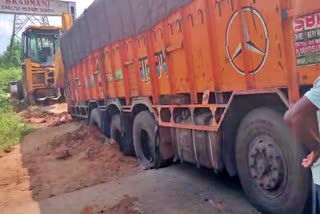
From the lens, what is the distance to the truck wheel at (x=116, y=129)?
7648 mm

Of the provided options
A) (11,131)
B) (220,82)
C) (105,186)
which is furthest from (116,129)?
(11,131)

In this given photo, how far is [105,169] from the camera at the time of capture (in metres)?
6.62

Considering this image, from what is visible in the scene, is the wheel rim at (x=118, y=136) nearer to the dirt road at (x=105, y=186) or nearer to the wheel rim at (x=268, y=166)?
the dirt road at (x=105, y=186)

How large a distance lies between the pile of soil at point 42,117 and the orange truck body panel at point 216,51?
7873mm

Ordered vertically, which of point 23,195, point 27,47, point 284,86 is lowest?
point 23,195

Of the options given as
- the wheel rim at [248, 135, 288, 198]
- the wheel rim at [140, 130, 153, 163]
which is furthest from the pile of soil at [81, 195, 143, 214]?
the wheel rim at [140, 130, 153, 163]

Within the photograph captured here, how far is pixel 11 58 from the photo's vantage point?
40.7 meters

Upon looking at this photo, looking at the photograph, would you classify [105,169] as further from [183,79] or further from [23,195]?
[183,79]

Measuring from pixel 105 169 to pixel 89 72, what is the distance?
3070 mm

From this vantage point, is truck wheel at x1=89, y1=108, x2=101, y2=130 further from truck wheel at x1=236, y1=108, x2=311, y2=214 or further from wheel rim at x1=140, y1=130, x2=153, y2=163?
truck wheel at x1=236, y1=108, x2=311, y2=214

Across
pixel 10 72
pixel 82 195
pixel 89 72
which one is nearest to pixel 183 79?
pixel 82 195

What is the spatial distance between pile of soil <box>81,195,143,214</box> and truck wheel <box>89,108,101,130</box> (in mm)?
4198

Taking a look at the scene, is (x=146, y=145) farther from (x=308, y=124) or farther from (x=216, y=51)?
(x=308, y=124)

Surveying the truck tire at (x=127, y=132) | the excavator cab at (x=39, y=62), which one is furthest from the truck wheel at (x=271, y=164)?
the excavator cab at (x=39, y=62)
